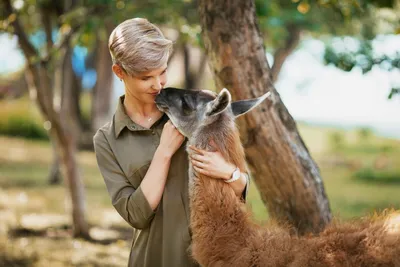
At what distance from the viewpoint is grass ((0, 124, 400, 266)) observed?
693cm

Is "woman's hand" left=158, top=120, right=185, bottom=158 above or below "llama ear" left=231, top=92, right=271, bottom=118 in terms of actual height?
below

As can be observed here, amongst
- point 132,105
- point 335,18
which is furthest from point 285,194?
point 335,18

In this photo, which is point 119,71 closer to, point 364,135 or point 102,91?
point 102,91

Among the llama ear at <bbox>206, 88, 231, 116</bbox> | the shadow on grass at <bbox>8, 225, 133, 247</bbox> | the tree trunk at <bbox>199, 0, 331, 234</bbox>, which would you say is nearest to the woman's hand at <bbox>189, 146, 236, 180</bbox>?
the llama ear at <bbox>206, 88, 231, 116</bbox>

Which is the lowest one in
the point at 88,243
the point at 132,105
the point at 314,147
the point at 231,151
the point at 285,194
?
the point at 314,147

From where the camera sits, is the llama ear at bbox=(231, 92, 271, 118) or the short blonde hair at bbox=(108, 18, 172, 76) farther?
the llama ear at bbox=(231, 92, 271, 118)

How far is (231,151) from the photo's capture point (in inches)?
117

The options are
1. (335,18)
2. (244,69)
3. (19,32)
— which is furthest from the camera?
(335,18)

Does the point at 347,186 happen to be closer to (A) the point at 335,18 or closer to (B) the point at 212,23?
(A) the point at 335,18

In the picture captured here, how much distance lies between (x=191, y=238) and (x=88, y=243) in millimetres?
4767

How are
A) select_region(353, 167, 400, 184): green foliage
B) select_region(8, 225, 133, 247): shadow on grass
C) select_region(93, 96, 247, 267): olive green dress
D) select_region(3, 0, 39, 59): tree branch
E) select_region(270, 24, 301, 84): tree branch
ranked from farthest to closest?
1. select_region(353, 167, 400, 184): green foliage
2. select_region(270, 24, 301, 84): tree branch
3. select_region(8, 225, 133, 247): shadow on grass
4. select_region(3, 0, 39, 59): tree branch
5. select_region(93, 96, 247, 267): olive green dress

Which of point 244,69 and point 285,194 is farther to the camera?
point 285,194

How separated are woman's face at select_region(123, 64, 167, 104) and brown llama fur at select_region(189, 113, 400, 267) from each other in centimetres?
33

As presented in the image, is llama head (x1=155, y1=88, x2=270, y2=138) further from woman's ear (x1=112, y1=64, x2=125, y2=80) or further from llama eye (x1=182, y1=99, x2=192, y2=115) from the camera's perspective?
woman's ear (x1=112, y1=64, x2=125, y2=80)
